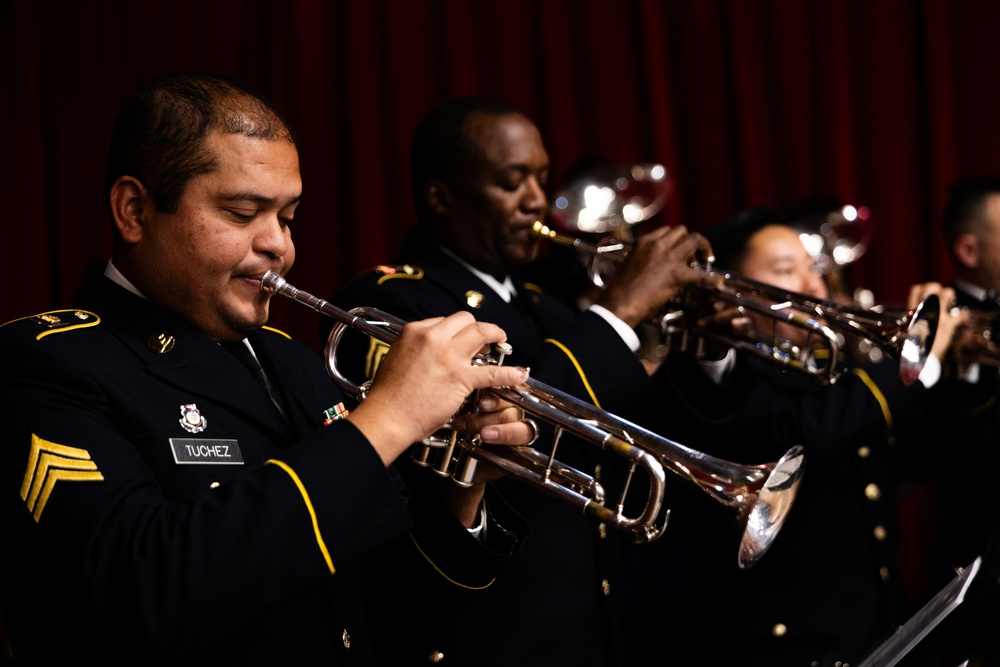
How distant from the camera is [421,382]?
1.54m

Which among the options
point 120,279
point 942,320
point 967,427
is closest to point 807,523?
point 942,320

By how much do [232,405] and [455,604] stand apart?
0.56 meters

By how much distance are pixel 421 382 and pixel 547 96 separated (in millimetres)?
3421

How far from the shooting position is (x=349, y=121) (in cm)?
446

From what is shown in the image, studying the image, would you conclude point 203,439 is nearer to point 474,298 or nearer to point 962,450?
point 474,298

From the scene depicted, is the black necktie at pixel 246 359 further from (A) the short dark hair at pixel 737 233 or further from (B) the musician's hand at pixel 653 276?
(A) the short dark hair at pixel 737 233

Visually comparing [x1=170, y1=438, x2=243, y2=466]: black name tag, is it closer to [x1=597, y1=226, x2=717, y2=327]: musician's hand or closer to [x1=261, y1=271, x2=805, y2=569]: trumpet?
[x1=261, y1=271, x2=805, y2=569]: trumpet

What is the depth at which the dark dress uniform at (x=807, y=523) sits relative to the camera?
2.73m

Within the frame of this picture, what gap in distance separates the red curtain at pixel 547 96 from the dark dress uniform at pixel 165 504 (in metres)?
2.66

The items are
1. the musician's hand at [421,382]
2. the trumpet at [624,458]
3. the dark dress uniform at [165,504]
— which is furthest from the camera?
the trumpet at [624,458]

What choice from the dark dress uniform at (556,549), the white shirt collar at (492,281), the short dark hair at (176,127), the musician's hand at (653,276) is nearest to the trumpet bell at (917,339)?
the musician's hand at (653,276)

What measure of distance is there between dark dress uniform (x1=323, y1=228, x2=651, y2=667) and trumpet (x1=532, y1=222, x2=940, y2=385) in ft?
1.51

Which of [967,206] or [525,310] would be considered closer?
[525,310]

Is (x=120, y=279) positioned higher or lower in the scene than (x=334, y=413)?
higher
